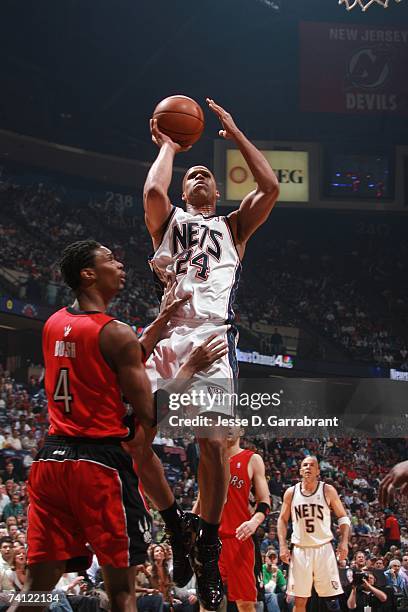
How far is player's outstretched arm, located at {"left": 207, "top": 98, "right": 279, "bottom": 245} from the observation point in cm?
500

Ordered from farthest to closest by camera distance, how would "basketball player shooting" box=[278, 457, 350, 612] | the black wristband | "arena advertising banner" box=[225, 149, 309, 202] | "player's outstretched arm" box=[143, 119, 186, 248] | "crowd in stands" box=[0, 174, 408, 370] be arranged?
"arena advertising banner" box=[225, 149, 309, 202] → "crowd in stands" box=[0, 174, 408, 370] → "basketball player shooting" box=[278, 457, 350, 612] → the black wristband → "player's outstretched arm" box=[143, 119, 186, 248]

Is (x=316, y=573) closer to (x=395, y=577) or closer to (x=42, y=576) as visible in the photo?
(x=395, y=577)

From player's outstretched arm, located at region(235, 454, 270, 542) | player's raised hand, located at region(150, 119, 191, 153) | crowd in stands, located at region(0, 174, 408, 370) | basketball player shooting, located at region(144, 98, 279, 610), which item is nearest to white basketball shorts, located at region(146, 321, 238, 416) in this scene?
basketball player shooting, located at region(144, 98, 279, 610)

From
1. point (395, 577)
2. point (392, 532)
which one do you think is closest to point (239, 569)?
point (395, 577)

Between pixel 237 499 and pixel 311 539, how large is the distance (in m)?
1.70

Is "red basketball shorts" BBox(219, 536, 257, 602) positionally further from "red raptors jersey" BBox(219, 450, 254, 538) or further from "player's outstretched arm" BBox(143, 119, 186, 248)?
"player's outstretched arm" BBox(143, 119, 186, 248)

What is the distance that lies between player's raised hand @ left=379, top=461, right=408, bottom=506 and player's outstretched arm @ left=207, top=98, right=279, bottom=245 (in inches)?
83.5

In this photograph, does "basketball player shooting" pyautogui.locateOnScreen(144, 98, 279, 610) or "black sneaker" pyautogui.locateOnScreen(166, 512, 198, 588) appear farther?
"black sneaker" pyautogui.locateOnScreen(166, 512, 198, 588)

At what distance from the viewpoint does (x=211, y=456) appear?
4543 millimetres

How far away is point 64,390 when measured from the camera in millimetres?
3711

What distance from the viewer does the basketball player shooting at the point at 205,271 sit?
4.55 m

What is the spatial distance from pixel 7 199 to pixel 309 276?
11364 mm

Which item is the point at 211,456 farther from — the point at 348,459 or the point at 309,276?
the point at 309,276

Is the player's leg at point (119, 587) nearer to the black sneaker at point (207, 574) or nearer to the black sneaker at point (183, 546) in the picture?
the black sneaker at point (207, 574)
